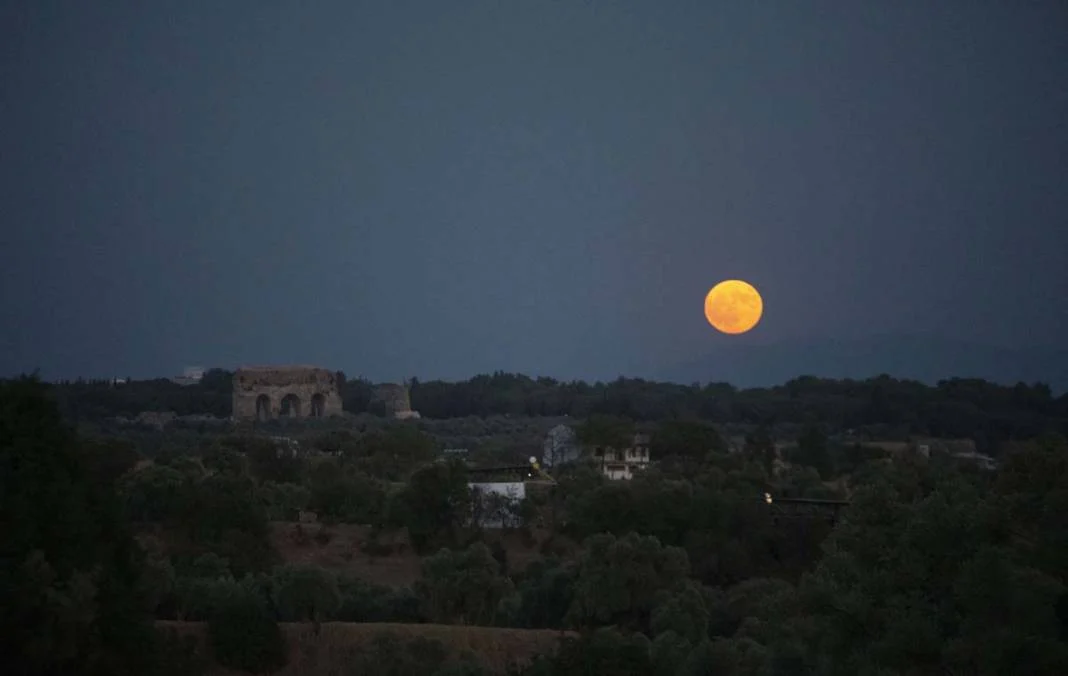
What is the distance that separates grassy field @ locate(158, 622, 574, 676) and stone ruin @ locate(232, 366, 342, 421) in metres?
49.1

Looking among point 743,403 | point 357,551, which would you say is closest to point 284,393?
point 743,403

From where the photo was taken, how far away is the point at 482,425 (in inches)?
2712

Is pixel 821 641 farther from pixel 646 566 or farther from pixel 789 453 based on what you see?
pixel 789 453

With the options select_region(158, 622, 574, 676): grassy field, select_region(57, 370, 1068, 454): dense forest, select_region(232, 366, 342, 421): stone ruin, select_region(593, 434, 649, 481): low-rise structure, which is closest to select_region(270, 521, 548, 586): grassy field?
select_region(158, 622, 574, 676): grassy field

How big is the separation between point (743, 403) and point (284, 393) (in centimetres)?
2573

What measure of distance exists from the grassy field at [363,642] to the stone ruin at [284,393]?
49.1 metres

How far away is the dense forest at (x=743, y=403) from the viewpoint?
6906cm

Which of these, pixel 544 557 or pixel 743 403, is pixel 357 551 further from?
pixel 743 403

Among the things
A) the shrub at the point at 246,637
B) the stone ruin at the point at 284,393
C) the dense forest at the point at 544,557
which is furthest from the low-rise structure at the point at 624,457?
the shrub at the point at 246,637

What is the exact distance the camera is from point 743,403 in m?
79.2

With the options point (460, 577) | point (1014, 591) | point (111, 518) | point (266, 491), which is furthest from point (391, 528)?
point (1014, 591)

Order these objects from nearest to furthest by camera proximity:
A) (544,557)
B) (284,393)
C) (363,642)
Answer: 1. (363,642)
2. (544,557)
3. (284,393)

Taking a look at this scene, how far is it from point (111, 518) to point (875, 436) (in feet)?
181

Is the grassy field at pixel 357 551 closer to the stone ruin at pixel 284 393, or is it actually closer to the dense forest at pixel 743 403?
the dense forest at pixel 743 403
